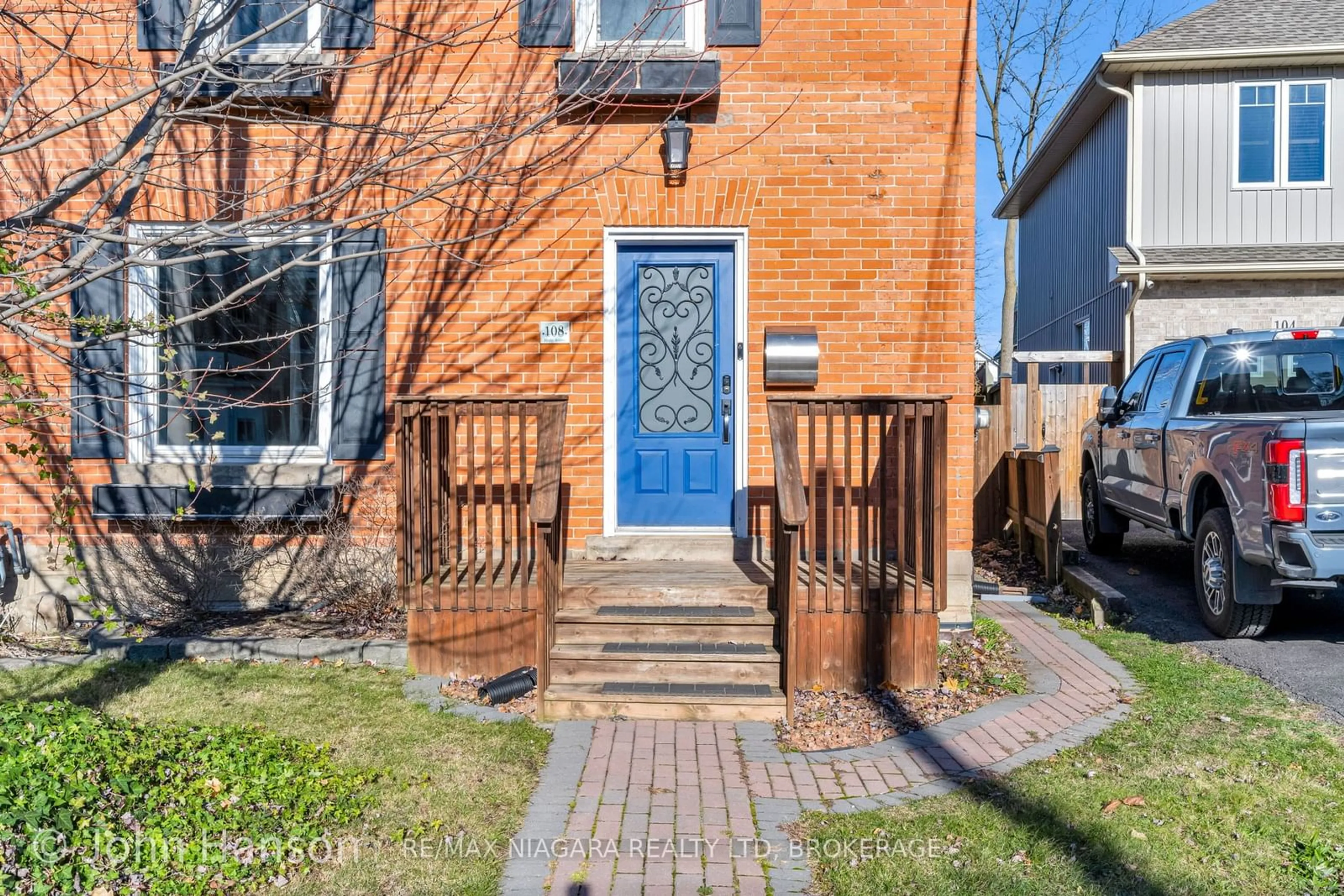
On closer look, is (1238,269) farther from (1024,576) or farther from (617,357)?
(617,357)

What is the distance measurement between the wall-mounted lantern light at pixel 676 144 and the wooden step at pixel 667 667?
128 inches

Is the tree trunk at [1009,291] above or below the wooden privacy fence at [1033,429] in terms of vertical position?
above

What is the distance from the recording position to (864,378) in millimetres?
6195

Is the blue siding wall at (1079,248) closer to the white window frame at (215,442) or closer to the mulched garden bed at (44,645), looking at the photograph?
the white window frame at (215,442)

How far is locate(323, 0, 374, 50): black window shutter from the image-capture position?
20.8ft

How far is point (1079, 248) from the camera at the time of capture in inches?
605

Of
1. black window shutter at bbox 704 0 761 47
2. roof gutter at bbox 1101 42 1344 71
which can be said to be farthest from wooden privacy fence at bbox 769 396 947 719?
roof gutter at bbox 1101 42 1344 71

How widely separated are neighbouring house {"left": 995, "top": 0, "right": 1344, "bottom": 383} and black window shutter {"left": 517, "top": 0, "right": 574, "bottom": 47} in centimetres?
878

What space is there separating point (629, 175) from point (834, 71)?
5.15 ft

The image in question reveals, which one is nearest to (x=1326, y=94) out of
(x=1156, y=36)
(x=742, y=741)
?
(x=1156, y=36)

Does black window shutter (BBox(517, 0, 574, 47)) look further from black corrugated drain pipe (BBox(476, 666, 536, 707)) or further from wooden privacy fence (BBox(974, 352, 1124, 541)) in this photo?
wooden privacy fence (BBox(974, 352, 1124, 541))

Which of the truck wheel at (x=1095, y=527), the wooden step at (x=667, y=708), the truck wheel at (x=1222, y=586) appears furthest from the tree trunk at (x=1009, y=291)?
the wooden step at (x=667, y=708)

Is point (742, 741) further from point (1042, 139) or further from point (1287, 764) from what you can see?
point (1042, 139)

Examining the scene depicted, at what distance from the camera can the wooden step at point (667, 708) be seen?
15.5 ft
